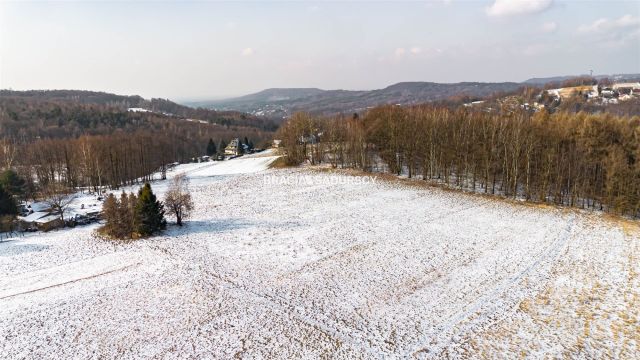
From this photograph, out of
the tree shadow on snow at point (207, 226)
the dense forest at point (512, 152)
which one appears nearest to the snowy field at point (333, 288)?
the tree shadow on snow at point (207, 226)

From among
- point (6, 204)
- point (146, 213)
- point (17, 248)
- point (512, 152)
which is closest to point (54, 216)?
point (6, 204)

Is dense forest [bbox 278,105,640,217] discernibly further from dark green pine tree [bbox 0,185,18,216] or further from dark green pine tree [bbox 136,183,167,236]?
dark green pine tree [bbox 0,185,18,216]

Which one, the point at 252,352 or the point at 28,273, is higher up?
the point at 28,273

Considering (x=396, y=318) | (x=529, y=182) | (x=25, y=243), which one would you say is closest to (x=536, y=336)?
(x=396, y=318)

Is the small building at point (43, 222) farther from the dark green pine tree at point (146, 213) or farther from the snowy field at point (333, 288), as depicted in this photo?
the dark green pine tree at point (146, 213)

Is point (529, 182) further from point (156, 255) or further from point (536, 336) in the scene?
point (156, 255)

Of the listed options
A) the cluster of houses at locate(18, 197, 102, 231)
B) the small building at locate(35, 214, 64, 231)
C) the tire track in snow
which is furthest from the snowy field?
the cluster of houses at locate(18, 197, 102, 231)

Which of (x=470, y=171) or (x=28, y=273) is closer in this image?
(x=28, y=273)
